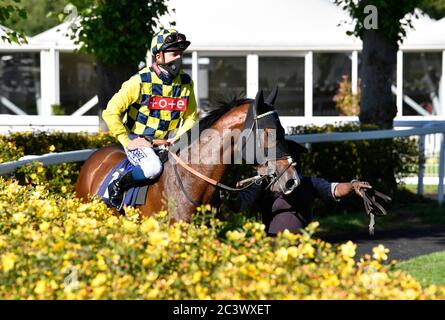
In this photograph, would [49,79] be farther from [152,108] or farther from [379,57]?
[152,108]

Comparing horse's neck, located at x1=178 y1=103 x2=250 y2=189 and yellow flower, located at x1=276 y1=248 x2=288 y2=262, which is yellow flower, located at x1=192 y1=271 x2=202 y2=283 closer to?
yellow flower, located at x1=276 y1=248 x2=288 y2=262

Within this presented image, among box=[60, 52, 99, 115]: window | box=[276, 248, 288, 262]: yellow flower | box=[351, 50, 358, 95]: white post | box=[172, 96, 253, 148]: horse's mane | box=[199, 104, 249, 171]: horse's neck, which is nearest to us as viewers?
box=[276, 248, 288, 262]: yellow flower

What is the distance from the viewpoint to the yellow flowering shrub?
370cm

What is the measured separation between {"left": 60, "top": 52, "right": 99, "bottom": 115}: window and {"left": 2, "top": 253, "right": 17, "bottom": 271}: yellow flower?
821 inches

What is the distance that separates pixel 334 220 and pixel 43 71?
1299 cm

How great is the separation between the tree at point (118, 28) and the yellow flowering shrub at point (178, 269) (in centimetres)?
737

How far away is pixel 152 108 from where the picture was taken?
7082 millimetres

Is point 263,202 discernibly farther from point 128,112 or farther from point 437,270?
point 437,270

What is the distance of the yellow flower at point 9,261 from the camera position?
3846 mm

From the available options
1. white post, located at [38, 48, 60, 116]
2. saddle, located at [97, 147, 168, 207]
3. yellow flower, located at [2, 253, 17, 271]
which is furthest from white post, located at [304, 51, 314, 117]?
yellow flower, located at [2, 253, 17, 271]

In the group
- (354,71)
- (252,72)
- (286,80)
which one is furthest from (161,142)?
(286,80)

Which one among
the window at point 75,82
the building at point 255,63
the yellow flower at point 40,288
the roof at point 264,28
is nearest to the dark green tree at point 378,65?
the building at point 255,63

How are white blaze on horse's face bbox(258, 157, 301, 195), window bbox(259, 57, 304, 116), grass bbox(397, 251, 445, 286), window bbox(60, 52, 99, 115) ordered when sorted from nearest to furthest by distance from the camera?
1. white blaze on horse's face bbox(258, 157, 301, 195)
2. grass bbox(397, 251, 445, 286)
3. window bbox(259, 57, 304, 116)
4. window bbox(60, 52, 99, 115)

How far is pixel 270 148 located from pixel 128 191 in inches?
46.3
